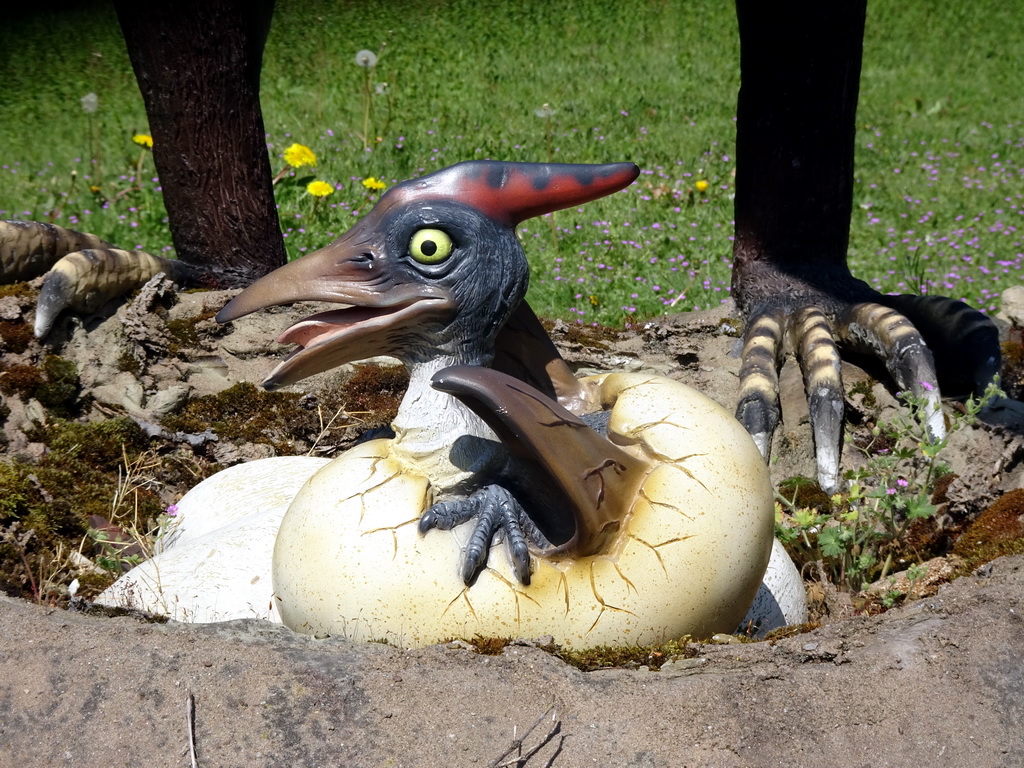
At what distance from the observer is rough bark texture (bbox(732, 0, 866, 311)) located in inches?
158

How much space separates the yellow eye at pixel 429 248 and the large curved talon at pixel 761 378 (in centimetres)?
147

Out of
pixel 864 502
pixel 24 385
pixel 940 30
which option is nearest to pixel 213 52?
pixel 24 385

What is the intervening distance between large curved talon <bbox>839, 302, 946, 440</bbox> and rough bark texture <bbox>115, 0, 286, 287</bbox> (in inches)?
86.6

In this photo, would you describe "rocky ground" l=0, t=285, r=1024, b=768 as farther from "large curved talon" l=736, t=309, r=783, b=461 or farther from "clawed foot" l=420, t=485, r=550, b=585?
"large curved talon" l=736, t=309, r=783, b=461

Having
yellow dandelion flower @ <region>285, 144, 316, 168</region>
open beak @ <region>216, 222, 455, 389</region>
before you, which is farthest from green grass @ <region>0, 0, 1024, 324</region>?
open beak @ <region>216, 222, 455, 389</region>

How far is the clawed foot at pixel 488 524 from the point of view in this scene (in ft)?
7.37

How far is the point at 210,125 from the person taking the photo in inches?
168

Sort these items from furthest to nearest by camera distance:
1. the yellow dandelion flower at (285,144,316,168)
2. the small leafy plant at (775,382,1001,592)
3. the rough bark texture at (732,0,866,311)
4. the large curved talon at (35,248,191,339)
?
the yellow dandelion flower at (285,144,316,168), the rough bark texture at (732,0,866,311), the large curved talon at (35,248,191,339), the small leafy plant at (775,382,1001,592)

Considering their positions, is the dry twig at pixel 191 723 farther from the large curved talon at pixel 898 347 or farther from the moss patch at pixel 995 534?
the large curved talon at pixel 898 347

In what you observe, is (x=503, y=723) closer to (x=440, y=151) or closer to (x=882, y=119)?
(x=440, y=151)

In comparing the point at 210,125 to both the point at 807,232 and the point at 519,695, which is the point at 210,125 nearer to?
the point at 807,232

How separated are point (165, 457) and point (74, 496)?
37cm

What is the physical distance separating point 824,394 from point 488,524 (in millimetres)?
1668

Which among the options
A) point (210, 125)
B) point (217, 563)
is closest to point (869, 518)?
point (217, 563)
